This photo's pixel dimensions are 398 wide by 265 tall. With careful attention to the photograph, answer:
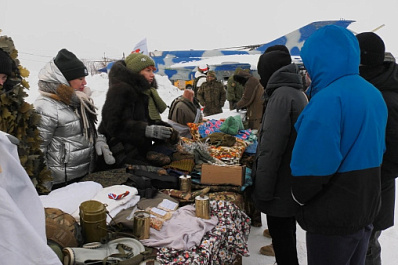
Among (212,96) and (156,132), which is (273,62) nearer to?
(156,132)

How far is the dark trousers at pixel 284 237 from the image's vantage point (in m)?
2.52

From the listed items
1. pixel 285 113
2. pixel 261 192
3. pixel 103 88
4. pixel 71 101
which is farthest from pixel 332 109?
pixel 103 88

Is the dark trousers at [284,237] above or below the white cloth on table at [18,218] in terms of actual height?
below

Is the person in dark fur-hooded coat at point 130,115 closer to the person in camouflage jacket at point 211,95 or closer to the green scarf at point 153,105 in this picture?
the green scarf at point 153,105

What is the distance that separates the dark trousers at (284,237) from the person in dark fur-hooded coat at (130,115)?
1309mm

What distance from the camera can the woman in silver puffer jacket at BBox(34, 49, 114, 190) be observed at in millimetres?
2609

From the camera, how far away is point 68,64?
106 inches

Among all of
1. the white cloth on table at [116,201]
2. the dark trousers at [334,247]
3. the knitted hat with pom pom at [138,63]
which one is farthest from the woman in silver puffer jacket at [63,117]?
the dark trousers at [334,247]

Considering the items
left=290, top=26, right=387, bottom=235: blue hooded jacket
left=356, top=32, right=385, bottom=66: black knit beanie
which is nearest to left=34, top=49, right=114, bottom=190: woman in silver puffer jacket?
left=290, top=26, right=387, bottom=235: blue hooded jacket

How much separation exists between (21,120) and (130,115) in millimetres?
932

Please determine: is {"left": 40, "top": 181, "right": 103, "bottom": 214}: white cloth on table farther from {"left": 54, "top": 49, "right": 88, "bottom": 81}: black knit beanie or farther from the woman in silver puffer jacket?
{"left": 54, "top": 49, "right": 88, "bottom": 81}: black knit beanie

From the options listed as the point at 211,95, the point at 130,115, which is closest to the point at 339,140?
the point at 130,115

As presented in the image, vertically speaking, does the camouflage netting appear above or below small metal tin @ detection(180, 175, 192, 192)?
above

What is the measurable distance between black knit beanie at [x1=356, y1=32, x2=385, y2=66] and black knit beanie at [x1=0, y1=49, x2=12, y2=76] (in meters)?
2.42
